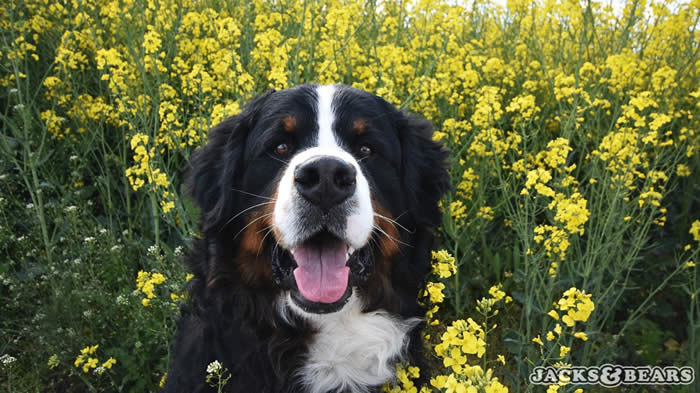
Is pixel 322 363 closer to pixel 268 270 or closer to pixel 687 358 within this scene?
pixel 268 270

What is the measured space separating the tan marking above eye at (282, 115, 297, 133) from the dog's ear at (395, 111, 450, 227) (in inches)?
19.7

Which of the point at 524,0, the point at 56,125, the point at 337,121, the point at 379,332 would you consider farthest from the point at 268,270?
the point at 524,0

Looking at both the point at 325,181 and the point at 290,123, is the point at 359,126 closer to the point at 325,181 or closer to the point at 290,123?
the point at 290,123

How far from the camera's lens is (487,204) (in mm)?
3652

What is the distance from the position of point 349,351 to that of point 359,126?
0.86 metres

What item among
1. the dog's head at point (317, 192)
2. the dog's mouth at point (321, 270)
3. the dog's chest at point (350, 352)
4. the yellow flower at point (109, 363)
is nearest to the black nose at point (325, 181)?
the dog's head at point (317, 192)

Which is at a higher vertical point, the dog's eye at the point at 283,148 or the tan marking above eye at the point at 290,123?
the tan marking above eye at the point at 290,123

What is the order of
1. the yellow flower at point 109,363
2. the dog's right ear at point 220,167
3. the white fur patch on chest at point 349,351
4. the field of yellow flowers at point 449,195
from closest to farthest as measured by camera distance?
the white fur patch on chest at point 349,351
the dog's right ear at point 220,167
the yellow flower at point 109,363
the field of yellow flowers at point 449,195

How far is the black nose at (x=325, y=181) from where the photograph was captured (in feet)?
5.32

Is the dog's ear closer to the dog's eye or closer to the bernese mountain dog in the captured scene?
the bernese mountain dog

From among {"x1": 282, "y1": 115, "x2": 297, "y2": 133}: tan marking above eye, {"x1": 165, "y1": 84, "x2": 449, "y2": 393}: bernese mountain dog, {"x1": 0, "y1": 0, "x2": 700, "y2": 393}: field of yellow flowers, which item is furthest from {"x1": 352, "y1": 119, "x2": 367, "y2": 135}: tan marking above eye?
{"x1": 0, "y1": 0, "x2": 700, "y2": 393}: field of yellow flowers

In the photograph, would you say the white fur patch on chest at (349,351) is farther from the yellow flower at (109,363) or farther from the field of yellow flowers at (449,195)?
the yellow flower at (109,363)

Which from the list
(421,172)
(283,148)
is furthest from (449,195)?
(283,148)

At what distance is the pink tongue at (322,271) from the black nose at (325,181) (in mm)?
218
